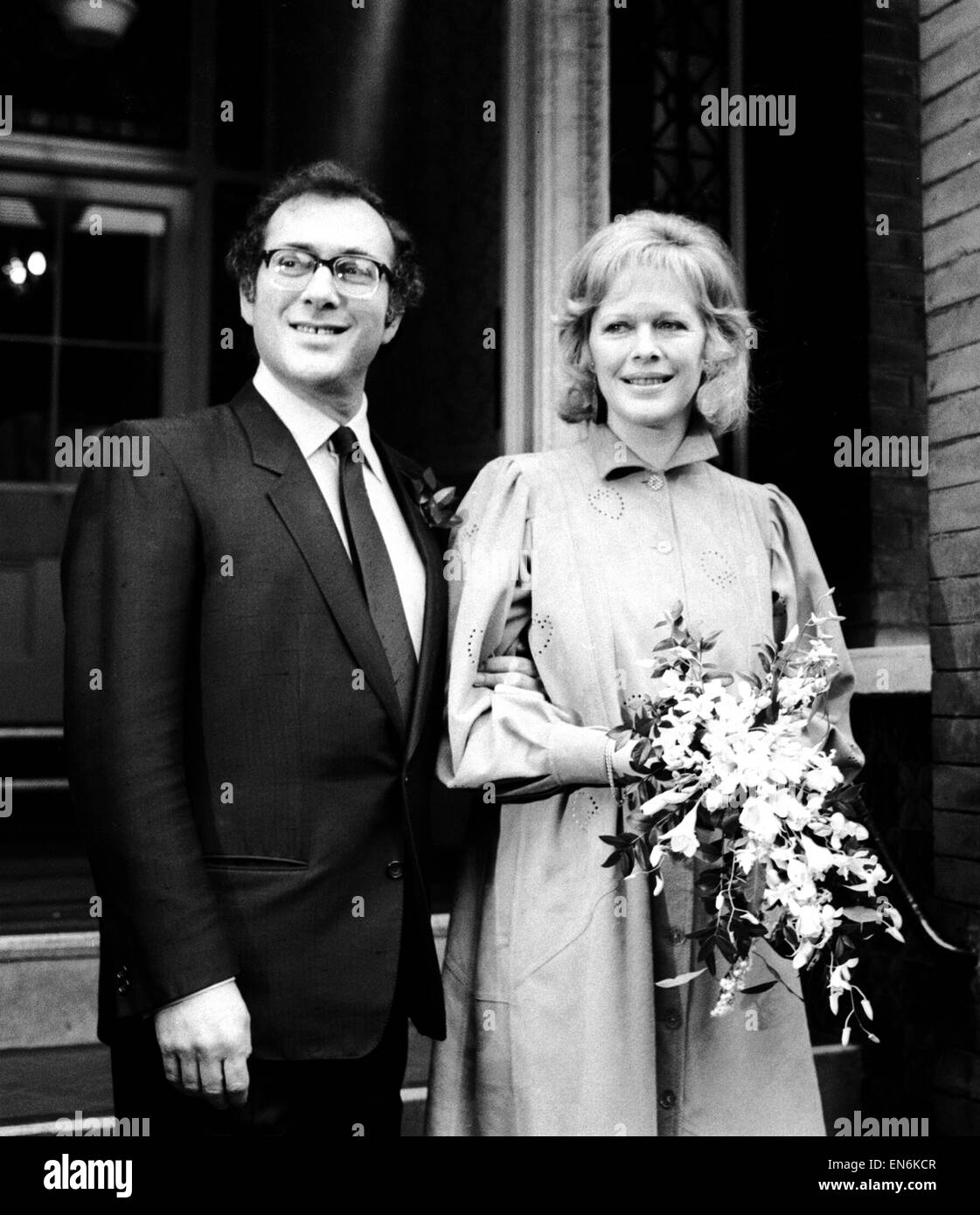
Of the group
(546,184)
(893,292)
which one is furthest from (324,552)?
(893,292)

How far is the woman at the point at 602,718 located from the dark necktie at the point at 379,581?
0.09 meters

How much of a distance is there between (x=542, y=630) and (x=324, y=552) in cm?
39

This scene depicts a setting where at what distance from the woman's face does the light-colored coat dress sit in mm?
98

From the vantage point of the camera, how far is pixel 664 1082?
2174 mm

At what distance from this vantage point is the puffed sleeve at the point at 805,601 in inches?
92.0

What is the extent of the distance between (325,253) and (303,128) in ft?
3.85

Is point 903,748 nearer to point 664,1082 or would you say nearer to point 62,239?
point 664,1082

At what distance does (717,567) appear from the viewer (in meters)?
2.27

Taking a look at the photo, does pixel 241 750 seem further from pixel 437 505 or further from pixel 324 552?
pixel 437 505

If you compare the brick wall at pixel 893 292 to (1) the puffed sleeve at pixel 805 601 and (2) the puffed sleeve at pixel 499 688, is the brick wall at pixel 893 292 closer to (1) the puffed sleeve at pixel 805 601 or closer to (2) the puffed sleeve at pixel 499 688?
(1) the puffed sleeve at pixel 805 601

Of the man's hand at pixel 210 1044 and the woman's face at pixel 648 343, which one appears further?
the woman's face at pixel 648 343

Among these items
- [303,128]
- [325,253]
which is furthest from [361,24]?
[325,253]

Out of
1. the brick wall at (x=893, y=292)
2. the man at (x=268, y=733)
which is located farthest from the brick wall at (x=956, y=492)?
the man at (x=268, y=733)

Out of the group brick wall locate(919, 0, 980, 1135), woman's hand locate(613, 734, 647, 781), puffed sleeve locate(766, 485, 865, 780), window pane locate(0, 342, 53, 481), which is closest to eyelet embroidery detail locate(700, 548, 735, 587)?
puffed sleeve locate(766, 485, 865, 780)
